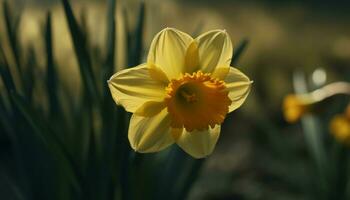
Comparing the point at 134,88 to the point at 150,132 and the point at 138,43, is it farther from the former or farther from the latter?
the point at 138,43

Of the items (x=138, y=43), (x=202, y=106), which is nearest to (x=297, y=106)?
(x=138, y=43)

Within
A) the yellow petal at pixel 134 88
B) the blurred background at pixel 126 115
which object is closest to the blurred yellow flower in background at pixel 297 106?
the blurred background at pixel 126 115

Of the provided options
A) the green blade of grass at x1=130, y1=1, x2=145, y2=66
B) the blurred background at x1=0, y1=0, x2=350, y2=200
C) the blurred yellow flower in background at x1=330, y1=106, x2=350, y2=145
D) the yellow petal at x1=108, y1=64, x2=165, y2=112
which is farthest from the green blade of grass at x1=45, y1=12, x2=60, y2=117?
the blurred yellow flower in background at x1=330, y1=106, x2=350, y2=145

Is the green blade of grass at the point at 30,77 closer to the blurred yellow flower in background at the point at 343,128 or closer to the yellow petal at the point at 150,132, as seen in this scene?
the yellow petal at the point at 150,132

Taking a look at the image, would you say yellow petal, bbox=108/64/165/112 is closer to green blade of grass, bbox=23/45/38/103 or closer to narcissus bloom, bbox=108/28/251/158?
narcissus bloom, bbox=108/28/251/158

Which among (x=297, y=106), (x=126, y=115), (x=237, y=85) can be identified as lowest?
(x=297, y=106)

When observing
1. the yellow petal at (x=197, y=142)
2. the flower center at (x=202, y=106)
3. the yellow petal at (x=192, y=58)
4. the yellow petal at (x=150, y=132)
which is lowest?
the yellow petal at (x=197, y=142)
